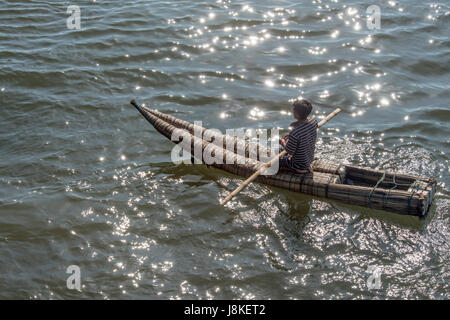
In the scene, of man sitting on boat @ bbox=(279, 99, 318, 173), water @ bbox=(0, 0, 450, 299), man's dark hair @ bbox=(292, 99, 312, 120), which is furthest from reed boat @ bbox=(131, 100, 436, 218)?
man's dark hair @ bbox=(292, 99, 312, 120)

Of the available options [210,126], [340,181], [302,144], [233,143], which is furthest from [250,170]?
[210,126]

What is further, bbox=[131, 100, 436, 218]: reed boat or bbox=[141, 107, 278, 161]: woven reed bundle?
bbox=[141, 107, 278, 161]: woven reed bundle

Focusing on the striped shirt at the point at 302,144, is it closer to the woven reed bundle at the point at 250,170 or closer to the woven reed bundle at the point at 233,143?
the woven reed bundle at the point at 250,170

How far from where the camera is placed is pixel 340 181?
8172mm

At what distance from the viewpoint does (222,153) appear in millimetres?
8711

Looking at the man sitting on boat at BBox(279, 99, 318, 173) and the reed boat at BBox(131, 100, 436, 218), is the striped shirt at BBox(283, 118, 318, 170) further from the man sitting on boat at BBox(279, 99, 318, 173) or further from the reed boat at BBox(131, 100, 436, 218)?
the reed boat at BBox(131, 100, 436, 218)

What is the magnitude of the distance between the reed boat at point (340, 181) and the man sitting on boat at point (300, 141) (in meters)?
0.18

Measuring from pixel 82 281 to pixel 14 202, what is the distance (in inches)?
91.0

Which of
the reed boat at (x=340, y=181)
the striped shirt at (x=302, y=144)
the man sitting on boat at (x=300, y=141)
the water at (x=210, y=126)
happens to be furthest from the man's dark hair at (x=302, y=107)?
the water at (x=210, y=126)

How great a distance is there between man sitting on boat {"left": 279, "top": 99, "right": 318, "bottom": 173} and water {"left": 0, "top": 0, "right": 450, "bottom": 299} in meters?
0.58

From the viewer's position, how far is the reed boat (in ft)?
Result: 24.6

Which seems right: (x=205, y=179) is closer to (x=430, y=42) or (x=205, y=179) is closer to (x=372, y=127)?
(x=372, y=127)

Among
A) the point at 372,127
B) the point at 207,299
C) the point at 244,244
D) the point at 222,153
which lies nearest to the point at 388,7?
the point at 372,127

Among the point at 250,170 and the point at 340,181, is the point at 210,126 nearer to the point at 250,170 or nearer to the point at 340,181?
the point at 250,170
